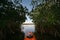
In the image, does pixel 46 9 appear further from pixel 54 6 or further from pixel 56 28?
pixel 56 28

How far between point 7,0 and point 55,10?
3182mm

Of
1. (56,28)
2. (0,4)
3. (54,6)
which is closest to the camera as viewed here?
(0,4)

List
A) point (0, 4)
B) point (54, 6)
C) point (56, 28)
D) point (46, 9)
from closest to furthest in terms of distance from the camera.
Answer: point (0, 4) < point (54, 6) < point (46, 9) < point (56, 28)

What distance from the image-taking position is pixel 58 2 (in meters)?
16.2

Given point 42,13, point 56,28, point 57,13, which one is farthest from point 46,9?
point 56,28

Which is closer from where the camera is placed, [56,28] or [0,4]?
[0,4]

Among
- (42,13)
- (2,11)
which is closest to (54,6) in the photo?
(42,13)

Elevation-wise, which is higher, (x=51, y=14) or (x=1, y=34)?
(x=51, y=14)

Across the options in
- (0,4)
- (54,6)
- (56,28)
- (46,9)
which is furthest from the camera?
(56,28)

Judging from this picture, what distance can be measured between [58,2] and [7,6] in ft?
11.2

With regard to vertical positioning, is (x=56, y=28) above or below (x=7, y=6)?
below

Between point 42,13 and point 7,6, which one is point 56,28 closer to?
point 42,13

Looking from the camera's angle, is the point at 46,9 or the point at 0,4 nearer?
the point at 0,4

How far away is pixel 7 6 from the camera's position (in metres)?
15.7
